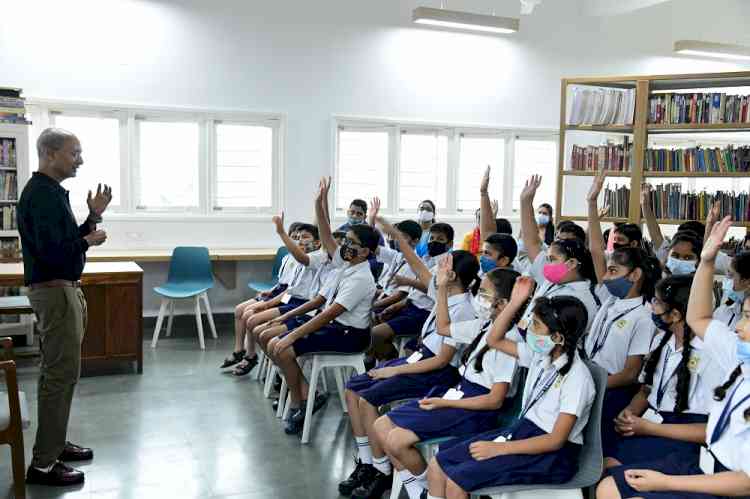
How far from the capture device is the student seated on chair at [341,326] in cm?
376

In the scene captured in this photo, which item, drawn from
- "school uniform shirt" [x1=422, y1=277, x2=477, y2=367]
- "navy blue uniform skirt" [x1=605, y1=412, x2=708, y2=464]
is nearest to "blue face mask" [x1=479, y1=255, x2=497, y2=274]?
"school uniform shirt" [x1=422, y1=277, x2=477, y2=367]

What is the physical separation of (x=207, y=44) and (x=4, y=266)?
117 inches

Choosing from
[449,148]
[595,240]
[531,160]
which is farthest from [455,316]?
[531,160]

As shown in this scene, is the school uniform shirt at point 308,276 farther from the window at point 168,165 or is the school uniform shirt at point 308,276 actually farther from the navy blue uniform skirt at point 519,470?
the navy blue uniform skirt at point 519,470

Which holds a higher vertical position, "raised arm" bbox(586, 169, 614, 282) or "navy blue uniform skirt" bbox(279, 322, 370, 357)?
"raised arm" bbox(586, 169, 614, 282)

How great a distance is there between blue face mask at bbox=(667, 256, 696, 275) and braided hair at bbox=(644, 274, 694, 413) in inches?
41.9

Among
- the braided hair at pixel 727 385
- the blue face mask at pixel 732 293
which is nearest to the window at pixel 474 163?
the blue face mask at pixel 732 293

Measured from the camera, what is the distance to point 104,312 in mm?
4906

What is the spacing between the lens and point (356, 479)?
10.2 ft

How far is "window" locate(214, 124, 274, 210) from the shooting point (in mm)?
7016

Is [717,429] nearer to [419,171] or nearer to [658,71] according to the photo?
[419,171]

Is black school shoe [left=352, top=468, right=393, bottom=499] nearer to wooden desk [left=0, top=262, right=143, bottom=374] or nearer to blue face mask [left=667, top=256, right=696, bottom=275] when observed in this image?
blue face mask [left=667, top=256, right=696, bottom=275]

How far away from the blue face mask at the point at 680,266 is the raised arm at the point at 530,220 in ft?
2.48

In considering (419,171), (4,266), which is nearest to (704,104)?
(419,171)
